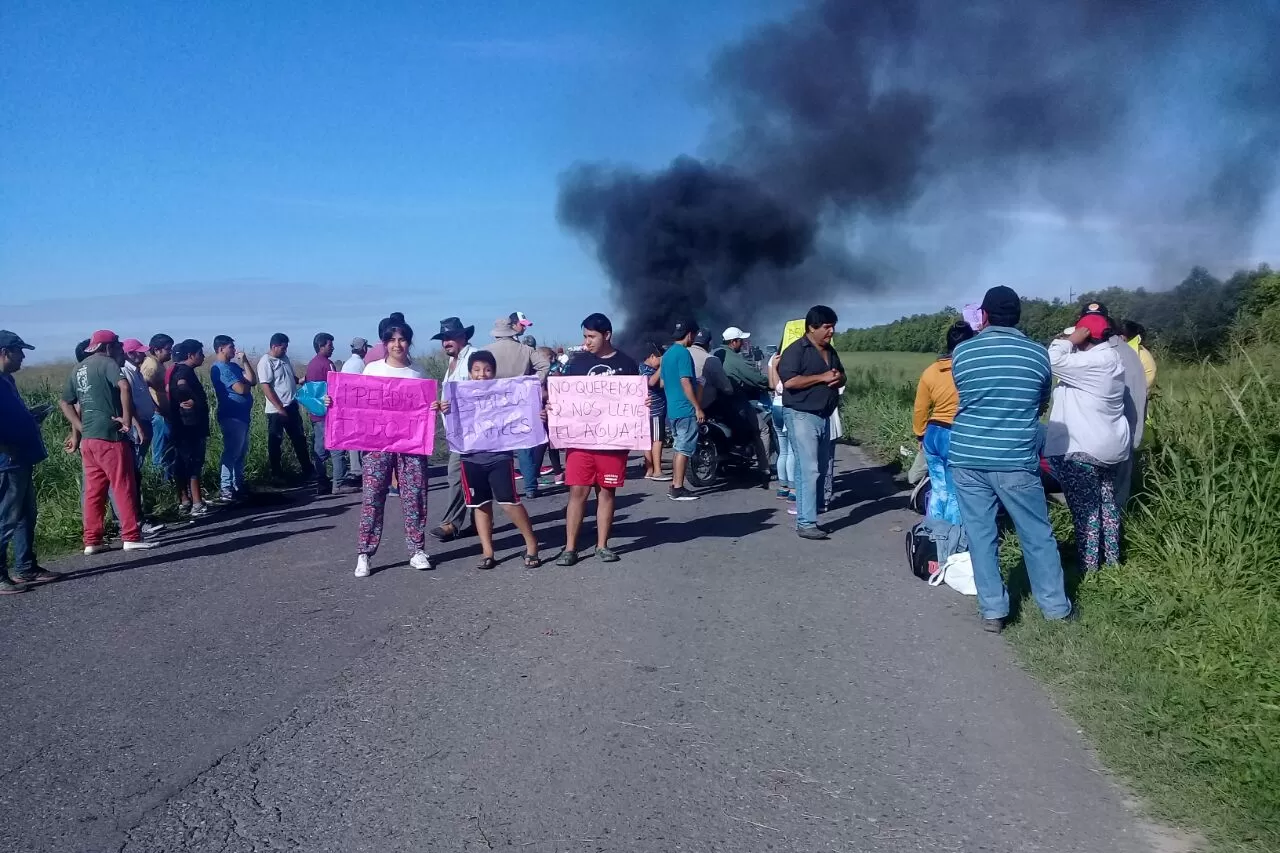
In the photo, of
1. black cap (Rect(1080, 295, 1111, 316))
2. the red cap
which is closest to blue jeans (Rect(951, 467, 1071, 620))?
the red cap

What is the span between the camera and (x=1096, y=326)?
595 centimetres

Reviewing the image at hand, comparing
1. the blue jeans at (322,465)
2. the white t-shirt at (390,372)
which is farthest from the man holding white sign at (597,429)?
the blue jeans at (322,465)

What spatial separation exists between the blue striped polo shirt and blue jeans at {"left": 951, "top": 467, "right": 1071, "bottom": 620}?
10cm

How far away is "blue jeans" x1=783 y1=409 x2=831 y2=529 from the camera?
8188mm

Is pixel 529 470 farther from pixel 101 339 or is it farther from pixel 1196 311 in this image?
pixel 1196 311

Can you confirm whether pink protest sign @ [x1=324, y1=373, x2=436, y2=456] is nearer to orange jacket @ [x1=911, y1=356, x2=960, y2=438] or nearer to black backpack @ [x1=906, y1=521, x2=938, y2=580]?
black backpack @ [x1=906, y1=521, x2=938, y2=580]

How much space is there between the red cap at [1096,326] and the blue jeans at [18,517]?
725cm

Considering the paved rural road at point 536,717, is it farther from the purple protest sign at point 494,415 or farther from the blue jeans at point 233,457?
the blue jeans at point 233,457

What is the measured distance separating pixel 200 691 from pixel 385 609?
153 centimetres

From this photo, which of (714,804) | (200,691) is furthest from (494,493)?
(714,804)

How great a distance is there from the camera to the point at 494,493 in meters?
7.36

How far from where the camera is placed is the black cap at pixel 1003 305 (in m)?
5.54

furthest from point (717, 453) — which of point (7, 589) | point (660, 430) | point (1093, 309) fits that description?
point (7, 589)

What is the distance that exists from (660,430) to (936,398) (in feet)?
17.8
